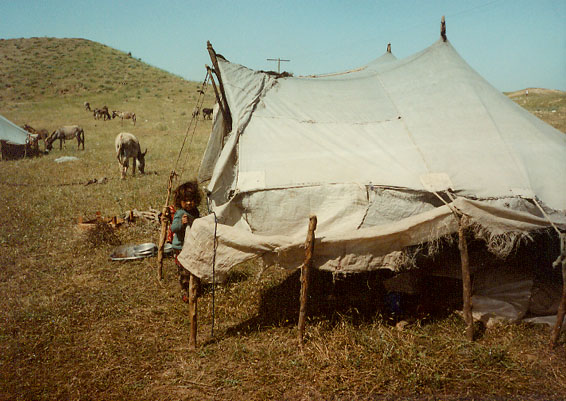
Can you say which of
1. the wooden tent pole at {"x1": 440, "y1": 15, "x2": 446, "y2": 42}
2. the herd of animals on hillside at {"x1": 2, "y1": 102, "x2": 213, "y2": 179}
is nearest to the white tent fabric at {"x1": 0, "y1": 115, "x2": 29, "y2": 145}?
the herd of animals on hillside at {"x1": 2, "y1": 102, "x2": 213, "y2": 179}

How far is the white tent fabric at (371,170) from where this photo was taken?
4.05 meters

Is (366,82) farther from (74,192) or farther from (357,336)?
(74,192)

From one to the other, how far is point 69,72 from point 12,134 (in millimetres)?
29174

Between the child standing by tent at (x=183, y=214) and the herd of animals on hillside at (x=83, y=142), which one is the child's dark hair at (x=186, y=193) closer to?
the child standing by tent at (x=183, y=214)

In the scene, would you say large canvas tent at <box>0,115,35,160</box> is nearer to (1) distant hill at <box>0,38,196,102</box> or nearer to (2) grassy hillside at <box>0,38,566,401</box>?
(2) grassy hillside at <box>0,38,566,401</box>

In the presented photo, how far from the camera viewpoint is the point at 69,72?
1720 inches

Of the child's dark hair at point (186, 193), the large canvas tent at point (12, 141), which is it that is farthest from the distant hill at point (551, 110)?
the large canvas tent at point (12, 141)

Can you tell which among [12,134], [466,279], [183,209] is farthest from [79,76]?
[466,279]

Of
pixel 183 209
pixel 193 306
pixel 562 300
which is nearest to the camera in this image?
pixel 562 300

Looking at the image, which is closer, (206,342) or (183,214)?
(206,342)

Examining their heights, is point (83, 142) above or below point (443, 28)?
below

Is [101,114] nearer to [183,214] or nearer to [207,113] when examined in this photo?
[207,113]

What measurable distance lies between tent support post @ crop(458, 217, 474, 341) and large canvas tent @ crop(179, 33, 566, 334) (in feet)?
0.31

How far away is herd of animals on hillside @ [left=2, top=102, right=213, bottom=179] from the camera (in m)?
13.2
